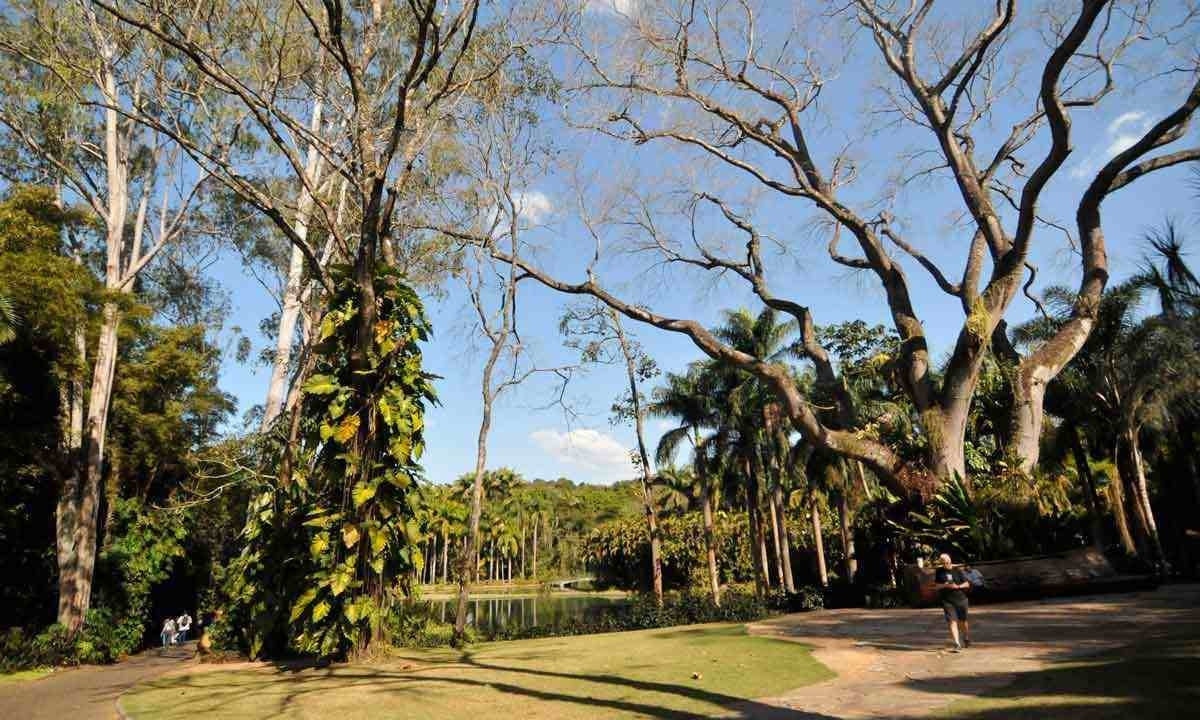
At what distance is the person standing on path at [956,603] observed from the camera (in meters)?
8.57

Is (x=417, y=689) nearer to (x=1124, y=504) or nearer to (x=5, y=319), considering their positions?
(x=5, y=319)

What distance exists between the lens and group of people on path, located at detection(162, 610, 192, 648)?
2247 cm

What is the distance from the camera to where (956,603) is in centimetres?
859

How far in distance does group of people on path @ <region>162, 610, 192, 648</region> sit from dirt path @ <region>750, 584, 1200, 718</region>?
20.9 metres

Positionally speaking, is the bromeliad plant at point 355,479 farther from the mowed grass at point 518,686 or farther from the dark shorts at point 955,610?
the dark shorts at point 955,610

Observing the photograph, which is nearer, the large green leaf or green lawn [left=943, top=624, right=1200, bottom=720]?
green lawn [left=943, top=624, right=1200, bottom=720]

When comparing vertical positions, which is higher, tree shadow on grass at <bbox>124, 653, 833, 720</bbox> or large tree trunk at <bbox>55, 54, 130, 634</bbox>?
large tree trunk at <bbox>55, 54, 130, 634</bbox>

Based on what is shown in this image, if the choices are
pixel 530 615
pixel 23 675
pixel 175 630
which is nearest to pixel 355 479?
pixel 23 675

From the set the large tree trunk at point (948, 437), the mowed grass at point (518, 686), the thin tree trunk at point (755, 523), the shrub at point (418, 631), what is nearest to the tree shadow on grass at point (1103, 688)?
the mowed grass at point (518, 686)

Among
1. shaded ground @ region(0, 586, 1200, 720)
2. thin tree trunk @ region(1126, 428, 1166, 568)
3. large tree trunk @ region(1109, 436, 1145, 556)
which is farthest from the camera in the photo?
thin tree trunk @ region(1126, 428, 1166, 568)

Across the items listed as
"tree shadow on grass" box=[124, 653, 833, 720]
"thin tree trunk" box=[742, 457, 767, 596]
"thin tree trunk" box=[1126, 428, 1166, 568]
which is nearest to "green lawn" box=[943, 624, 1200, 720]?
"tree shadow on grass" box=[124, 653, 833, 720]

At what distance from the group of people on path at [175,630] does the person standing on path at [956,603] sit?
24.6 metres

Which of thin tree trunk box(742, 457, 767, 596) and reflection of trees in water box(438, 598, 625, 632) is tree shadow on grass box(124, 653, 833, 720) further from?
thin tree trunk box(742, 457, 767, 596)

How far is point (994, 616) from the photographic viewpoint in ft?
37.3
